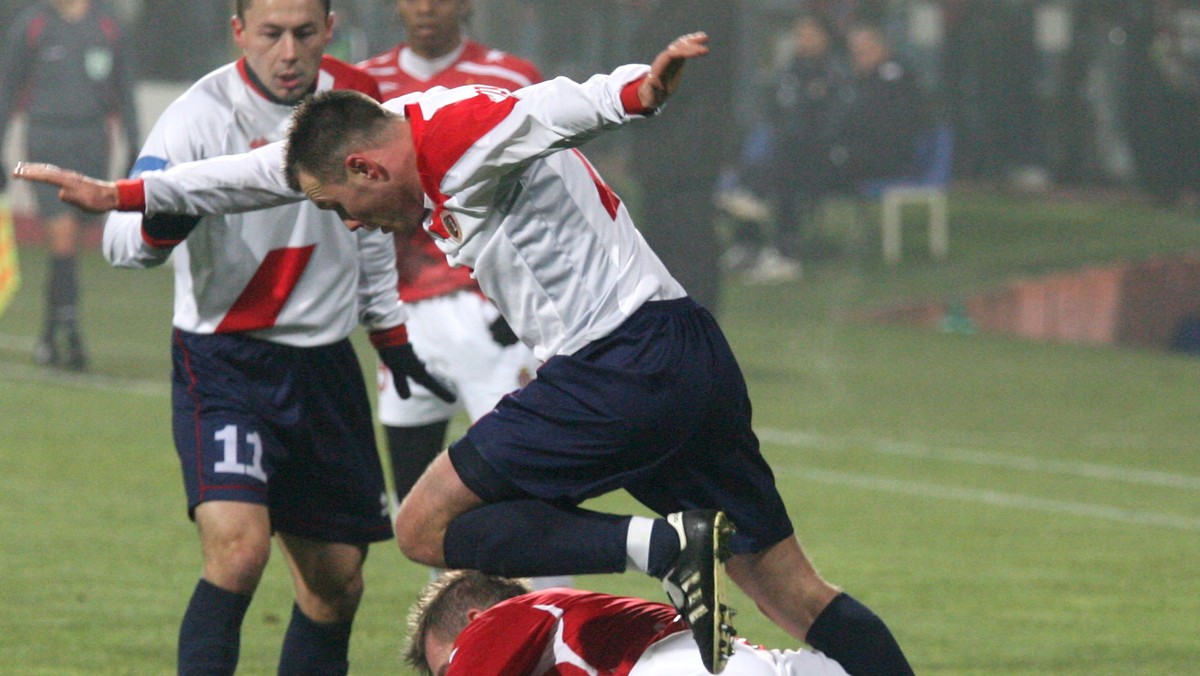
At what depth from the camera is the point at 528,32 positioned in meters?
16.5

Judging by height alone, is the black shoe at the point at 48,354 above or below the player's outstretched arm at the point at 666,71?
below

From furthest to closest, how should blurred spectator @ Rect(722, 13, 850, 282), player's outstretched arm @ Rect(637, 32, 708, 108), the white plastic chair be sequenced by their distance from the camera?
the white plastic chair < blurred spectator @ Rect(722, 13, 850, 282) < player's outstretched arm @ Rect(637, 32, 708, 108)

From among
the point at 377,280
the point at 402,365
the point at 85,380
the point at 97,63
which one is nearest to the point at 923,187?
the point at 97,63

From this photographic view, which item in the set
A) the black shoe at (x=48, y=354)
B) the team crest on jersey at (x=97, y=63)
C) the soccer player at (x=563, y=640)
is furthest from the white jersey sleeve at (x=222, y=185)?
the team crest on jersey at (x=97, y=63)

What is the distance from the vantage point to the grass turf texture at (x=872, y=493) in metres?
6.22

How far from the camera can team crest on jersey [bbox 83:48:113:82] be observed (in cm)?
1304

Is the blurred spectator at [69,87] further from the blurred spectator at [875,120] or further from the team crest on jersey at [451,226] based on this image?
the team crest on jersey at [451,226]

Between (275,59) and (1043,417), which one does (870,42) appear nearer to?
(1043,417)

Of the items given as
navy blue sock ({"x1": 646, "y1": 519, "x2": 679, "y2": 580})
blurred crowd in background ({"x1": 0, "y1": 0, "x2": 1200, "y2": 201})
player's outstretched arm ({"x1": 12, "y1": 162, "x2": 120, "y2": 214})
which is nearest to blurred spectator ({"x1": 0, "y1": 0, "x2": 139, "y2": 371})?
blurred crowd in background ({"x1": 0, "y1": 0, "x2": 1200, "y2": 201})

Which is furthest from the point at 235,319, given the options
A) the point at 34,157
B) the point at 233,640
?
the point at 34,157

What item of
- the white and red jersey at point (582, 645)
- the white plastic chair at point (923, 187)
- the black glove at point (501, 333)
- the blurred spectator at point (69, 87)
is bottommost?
the white plastic chair at point (923, 187)

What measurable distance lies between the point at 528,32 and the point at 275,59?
11796 mm

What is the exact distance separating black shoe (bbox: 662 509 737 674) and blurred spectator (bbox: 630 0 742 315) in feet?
31.2

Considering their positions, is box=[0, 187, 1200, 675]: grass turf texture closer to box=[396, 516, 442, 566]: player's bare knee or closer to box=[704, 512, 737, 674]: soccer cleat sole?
box=[396, 516, 442, 566]: player's bare knee
